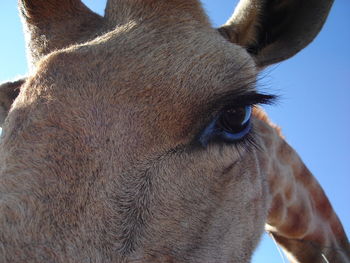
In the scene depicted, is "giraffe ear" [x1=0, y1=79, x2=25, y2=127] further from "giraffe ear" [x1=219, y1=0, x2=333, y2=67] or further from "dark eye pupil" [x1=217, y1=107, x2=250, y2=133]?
"dark eye pupil" [x1=217, y1=107, x2=250, y2=133]

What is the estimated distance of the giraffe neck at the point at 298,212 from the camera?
16.1ft

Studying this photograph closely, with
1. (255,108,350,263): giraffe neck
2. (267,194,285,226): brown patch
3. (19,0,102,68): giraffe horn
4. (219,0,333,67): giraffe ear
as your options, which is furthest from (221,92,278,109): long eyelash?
(267,194,285,226): brown patch

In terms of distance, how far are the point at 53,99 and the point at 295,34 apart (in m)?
2.30

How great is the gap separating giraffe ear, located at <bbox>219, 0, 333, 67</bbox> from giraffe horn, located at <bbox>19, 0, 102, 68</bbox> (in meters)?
1.16

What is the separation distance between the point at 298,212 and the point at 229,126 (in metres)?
3.16

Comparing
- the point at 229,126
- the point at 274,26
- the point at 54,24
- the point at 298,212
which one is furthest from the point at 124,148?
the point at 298,212

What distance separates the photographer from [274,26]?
11.3 feet

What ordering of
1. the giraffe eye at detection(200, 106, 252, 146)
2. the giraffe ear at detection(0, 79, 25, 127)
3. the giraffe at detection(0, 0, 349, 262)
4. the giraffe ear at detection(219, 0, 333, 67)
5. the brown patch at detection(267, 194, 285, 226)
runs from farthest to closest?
the brown patch at detection(267, 194, 285, 226)
the giraffe ear at detection(0, 79, 25, 127)
the giraffe ear at detection(219, 0, 333, 67)
the giraffe eye at detection(200, 106, 252, 146)
the giraffe at detection(0, 0, 349, 262)

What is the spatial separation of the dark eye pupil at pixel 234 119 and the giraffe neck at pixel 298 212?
2.24 metres

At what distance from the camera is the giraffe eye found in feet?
7.91

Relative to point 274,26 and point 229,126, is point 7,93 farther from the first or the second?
point 274,26

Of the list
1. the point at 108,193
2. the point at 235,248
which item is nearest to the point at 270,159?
the point at 235,248

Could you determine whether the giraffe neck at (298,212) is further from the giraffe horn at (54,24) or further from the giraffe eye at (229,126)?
the giraffe horn at (54,24)

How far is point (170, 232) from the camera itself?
2.22 metres
